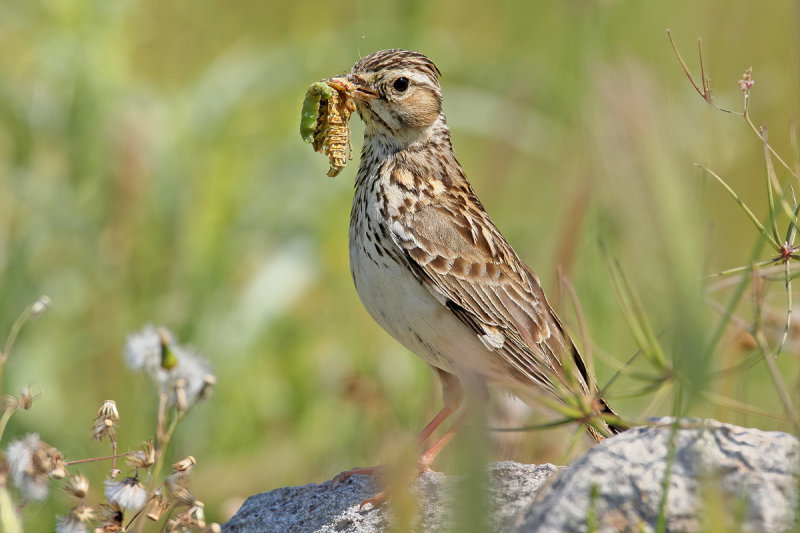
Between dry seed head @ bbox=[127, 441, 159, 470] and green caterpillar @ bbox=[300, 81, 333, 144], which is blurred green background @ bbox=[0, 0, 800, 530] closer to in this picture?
green caterpillar @ bbox=[300, 81, 333, 144]

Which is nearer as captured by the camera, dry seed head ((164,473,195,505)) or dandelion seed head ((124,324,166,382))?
dry seed head ((164,473,195,505))

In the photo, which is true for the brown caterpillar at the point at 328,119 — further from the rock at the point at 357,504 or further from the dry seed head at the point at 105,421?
the dry seed head at the point at 105,421

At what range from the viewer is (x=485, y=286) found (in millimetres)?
4730

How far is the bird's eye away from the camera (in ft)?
16.3

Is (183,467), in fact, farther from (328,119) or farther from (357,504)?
(328,119)

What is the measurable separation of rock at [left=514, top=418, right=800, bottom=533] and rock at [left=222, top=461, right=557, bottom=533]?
391 mm

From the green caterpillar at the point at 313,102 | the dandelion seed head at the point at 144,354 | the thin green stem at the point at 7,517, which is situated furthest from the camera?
the green caterpillar at the point at 313,102

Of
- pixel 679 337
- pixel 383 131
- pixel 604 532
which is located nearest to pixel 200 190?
pixel 383 131

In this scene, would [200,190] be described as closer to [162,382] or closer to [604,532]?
[162,382]

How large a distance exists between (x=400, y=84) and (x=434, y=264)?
996mm

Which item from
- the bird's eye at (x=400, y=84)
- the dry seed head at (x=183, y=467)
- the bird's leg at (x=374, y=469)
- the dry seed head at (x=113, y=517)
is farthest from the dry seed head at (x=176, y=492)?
the bird's eye at (x=400, y=84)

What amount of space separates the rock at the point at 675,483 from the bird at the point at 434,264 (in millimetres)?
1306

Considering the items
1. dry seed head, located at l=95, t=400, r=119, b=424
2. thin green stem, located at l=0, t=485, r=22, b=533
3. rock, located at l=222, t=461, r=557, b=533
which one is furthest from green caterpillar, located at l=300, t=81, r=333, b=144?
thin green stem, located at l=0, t=485, r=22, b=533

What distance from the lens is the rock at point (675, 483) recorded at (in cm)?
252
